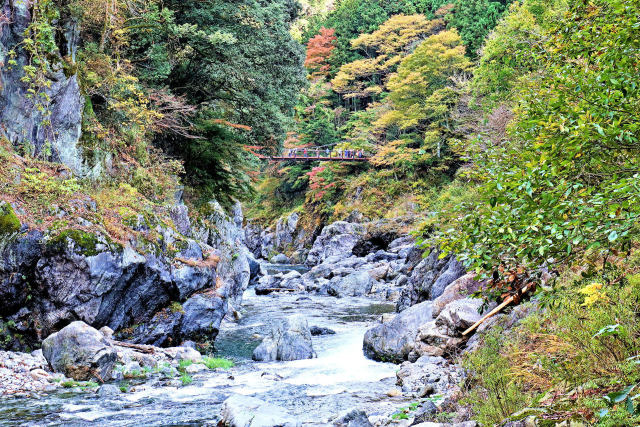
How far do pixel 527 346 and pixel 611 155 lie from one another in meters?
2.91

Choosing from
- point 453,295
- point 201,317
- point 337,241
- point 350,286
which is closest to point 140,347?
point 201,317

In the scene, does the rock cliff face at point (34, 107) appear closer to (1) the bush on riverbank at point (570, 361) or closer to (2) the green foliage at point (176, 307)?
(2) the green foliage at point (176, 307)

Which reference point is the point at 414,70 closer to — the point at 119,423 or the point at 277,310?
the point at 277,310

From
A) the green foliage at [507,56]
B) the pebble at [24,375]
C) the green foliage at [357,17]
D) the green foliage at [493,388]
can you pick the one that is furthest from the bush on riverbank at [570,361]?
the green foliage at [357,17]

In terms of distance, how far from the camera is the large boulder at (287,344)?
10.1 meters

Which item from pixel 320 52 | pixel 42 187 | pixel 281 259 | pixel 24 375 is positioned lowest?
pixel 281 259

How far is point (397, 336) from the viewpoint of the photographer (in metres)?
9.83

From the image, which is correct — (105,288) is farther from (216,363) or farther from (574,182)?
(574,182)

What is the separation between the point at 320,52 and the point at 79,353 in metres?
43.3

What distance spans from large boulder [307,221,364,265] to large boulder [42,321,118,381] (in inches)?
861

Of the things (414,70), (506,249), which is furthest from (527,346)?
(414,70)

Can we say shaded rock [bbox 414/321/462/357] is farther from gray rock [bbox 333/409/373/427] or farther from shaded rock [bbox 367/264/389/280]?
shaded rock [bbox 367/264/389/280]

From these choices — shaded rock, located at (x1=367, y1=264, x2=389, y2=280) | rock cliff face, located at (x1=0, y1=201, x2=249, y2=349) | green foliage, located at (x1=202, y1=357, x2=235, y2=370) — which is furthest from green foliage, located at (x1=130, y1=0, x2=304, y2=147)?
shaded rock, located at (x1=367, y1=264, x2=389, y2=280)

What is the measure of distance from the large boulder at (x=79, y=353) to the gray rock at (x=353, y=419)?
165 inches
